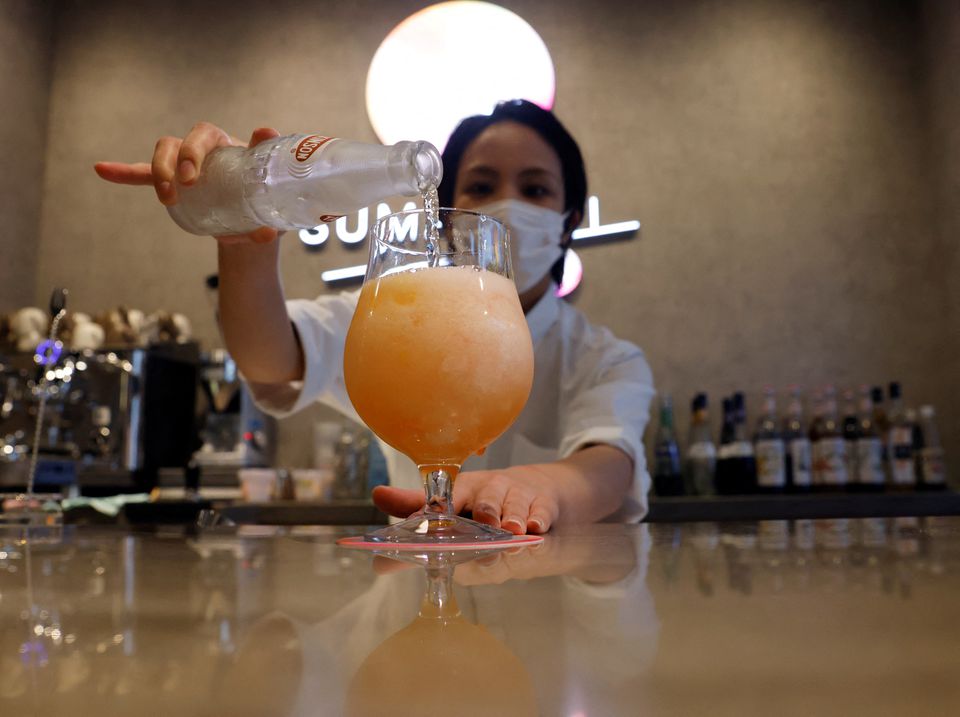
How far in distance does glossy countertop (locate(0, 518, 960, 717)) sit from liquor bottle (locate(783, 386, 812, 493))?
2.50 metres

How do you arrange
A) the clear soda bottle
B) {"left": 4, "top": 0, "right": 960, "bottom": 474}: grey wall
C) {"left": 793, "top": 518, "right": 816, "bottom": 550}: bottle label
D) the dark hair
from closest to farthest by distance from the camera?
{"left": 793, "top": 518, "right": 816, "bottom": 550}: bottle label, the clear soda bottle, the dark hair, {"left": 4, "top": 0, "right": 960, "bottom": 474}: grey wall

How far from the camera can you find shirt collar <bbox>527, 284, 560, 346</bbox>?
184 centimetres

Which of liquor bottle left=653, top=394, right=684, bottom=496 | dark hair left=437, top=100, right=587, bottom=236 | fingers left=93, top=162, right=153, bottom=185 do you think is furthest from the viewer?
liquor bottle left=653, top=394, right=684, bottom=496

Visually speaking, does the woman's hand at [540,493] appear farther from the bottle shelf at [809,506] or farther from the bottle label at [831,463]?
the bottle label at [831,463]

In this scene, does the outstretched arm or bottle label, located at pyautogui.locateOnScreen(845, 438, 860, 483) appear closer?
the outstretched arm

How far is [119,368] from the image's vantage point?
2922mm

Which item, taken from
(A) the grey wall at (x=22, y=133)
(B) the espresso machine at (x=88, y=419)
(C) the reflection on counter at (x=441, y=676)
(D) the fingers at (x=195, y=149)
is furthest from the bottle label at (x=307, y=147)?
(A) the grey wall at (x=22, y=133)

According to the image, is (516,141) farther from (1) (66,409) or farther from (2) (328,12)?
(2) (328,12)

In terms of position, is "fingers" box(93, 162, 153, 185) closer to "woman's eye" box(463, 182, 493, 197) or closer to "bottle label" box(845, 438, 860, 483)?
"woman's eye" box(463, 182, 493, 197)

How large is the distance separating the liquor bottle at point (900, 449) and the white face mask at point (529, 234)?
1712 mm

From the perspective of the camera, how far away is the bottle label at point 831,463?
2756mm

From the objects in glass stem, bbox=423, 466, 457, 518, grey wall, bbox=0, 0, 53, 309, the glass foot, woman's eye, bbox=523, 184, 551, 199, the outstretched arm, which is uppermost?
grey wall, bbox=0, 0, 53, 309

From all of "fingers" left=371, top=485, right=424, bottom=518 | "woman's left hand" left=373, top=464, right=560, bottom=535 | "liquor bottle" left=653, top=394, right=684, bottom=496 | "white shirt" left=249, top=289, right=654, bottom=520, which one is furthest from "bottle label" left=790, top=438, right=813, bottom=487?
"fingers" left=371, top=485, right=424, bottom=518

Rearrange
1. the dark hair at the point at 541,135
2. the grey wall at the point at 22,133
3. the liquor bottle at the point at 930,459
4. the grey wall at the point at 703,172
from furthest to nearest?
the grey wall at the point at 22,133 → the grey wall at the point at 703,172 → the liquor bottle at the point at 930,459 → the dark hair at the point at 541,135
